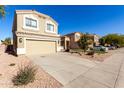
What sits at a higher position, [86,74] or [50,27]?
[50,27]

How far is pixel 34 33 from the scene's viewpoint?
13500mm

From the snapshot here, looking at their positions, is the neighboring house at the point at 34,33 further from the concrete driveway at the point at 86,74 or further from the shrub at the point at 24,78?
the shrub at the point at 24,78

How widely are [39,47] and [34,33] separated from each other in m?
Answer: 2.06

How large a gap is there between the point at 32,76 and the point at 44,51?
978cm

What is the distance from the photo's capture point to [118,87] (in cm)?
439

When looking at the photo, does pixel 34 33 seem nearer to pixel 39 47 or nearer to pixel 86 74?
pixel 39 47

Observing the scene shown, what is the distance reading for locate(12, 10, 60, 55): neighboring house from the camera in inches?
480

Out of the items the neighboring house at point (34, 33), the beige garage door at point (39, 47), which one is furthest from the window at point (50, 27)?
the beige garage door at point (39, 47)

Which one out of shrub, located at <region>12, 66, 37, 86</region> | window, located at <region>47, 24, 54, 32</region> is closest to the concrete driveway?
shrub, located at <region>12, 66, 37, 86</region>

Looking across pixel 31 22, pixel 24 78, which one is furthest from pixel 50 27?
pixel 24 78
